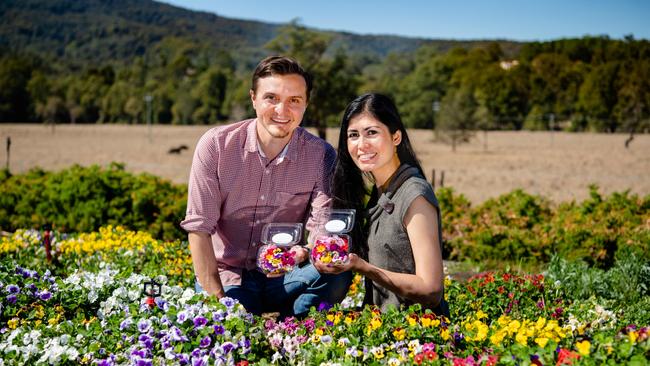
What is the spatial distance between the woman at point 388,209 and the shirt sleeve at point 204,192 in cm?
68

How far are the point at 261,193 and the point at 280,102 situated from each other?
565 mm

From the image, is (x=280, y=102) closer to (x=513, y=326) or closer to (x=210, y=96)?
(x=513, y=326)

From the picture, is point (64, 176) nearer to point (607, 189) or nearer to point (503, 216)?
point (503, 216)

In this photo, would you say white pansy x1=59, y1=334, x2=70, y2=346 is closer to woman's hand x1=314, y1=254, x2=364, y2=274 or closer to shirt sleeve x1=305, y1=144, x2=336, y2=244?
woman's hand x1=314, y1=254, x2=364, y2=274

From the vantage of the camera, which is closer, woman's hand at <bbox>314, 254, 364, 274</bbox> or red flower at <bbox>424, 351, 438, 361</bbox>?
red flower at <bbox>424, 351, 438, 361</bbox>

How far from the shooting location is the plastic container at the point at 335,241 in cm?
277

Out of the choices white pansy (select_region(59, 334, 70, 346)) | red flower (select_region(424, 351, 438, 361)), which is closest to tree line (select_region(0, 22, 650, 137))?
white pansy (select_region(59, 334, 70, 346))

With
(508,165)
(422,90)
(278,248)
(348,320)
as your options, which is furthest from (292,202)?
(422,90)

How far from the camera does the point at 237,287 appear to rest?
3.55 meters

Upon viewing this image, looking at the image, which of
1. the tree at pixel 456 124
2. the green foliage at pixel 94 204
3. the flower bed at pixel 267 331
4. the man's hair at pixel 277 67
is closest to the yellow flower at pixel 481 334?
the flower bed at pixel 267 331

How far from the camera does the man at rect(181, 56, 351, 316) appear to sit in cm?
334

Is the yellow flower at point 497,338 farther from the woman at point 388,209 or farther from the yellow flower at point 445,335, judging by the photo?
the woman at point 388,209

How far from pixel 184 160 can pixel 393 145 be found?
22.0m

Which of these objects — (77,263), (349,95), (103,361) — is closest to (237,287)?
(103,361)
